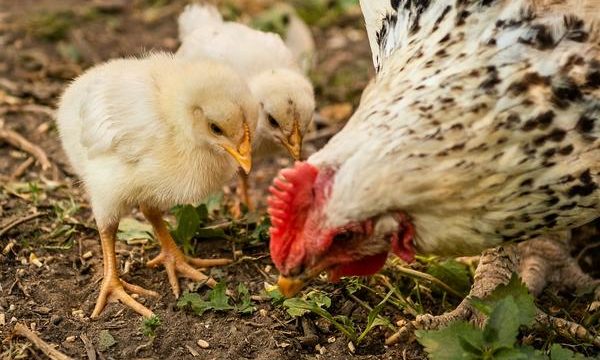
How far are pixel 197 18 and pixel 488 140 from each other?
2.56 meters

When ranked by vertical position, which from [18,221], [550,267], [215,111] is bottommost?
[550,267]

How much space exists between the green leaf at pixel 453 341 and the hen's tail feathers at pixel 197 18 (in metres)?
2.33

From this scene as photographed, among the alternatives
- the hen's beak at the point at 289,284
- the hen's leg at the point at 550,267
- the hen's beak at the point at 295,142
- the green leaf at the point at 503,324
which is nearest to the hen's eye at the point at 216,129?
the hen's beak at the point at 295,142

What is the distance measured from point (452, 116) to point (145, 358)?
1.28 meters

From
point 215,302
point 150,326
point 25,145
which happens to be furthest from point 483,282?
point 25,145

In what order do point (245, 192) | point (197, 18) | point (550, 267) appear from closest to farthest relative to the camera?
point (550, 267) → point (245, 192) → point (197, 18)

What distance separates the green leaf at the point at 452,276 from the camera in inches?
132

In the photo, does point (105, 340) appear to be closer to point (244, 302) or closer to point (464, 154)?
point (244, 302)

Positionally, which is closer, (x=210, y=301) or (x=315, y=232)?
(x=315, y=232)

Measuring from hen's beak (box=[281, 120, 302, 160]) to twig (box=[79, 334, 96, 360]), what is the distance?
122cm

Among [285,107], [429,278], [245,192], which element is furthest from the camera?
[245,192]

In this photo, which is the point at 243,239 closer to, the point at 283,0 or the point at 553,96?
the point at 553,96

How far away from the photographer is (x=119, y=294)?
3158 millimetres

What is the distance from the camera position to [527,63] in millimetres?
2418
